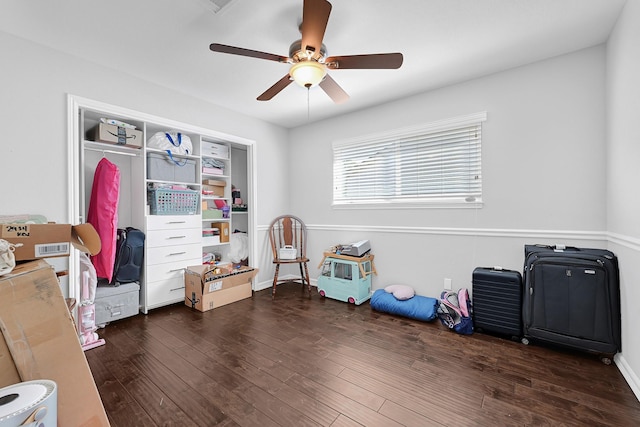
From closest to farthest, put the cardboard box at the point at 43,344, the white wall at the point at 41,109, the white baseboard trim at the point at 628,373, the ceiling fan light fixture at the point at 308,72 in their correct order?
the cardboard box at the point at 43,344 < the white baseboard trim at the point at 628,373 < the ceiling fan light fixture at the point at 308,72 < the white wall at the point at 41,109

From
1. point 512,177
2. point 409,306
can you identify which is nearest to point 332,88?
point 512,177

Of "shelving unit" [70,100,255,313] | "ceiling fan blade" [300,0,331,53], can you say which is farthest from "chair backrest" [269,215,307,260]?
"ceiling fan blade" [300,0,331,53]

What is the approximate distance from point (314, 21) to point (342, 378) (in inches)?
86.1

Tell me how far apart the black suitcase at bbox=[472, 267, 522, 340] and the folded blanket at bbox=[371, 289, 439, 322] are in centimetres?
40

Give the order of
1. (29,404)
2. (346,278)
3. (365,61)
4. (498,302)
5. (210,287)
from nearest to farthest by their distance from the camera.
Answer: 1. (29,404)
2. (365,61)
3. (498,302)
4. (210,287)
5. (346,278)

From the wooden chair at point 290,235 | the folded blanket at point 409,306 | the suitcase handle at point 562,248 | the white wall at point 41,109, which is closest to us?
the white wall at point 41,109

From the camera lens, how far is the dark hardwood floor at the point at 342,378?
1478 mm

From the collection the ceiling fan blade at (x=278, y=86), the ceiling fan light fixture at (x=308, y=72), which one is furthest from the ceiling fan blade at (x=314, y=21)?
the ceiling fan blade at (x=278, y=86)

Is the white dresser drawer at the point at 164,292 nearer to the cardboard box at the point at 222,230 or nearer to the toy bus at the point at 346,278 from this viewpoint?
the cardboard box at the point at 222,230

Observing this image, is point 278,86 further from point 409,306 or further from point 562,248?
point 562,248

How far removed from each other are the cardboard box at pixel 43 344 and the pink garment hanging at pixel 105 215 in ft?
4.49

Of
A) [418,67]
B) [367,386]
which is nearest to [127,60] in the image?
[418,67]

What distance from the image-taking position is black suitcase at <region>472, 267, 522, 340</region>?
7.57ft

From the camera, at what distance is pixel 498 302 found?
237 cm
